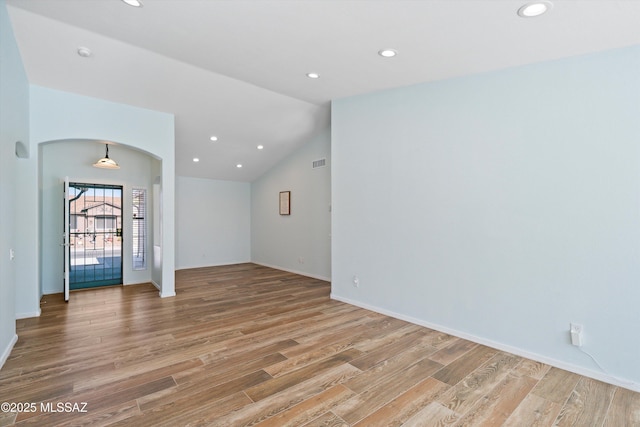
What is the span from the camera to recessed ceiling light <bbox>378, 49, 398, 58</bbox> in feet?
10.7

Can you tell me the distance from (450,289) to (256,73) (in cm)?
360

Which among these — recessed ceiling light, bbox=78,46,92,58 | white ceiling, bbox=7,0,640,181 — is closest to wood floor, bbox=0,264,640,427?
white ceiling, bbox=7,0,640,181

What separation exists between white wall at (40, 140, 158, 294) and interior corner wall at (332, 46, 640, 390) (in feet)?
15.1

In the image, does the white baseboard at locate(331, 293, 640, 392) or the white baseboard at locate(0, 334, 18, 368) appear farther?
the white baseboard at locate(0, 334, 18, 368)

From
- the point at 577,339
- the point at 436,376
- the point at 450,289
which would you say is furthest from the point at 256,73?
the point at 577,339

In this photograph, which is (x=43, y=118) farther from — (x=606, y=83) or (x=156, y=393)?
(x=606, y=83)

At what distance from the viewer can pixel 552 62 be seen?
9.99 ft

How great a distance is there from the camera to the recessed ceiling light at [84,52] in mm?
3526

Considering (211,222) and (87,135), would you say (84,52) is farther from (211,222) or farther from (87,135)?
(211,222)

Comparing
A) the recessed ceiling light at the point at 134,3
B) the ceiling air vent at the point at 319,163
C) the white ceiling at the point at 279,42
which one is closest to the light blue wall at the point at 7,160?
the white ceiling at the point at 279,42

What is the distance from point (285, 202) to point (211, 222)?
220cm

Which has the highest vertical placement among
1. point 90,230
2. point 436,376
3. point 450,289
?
point 90,230

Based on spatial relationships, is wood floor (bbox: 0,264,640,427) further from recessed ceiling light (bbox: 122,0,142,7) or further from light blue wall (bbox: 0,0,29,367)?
recessed ceiling light (bbox: 122,0,142,7)

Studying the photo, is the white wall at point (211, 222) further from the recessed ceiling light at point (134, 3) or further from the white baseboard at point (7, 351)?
the recessed ceiling light at point (134, 3)
